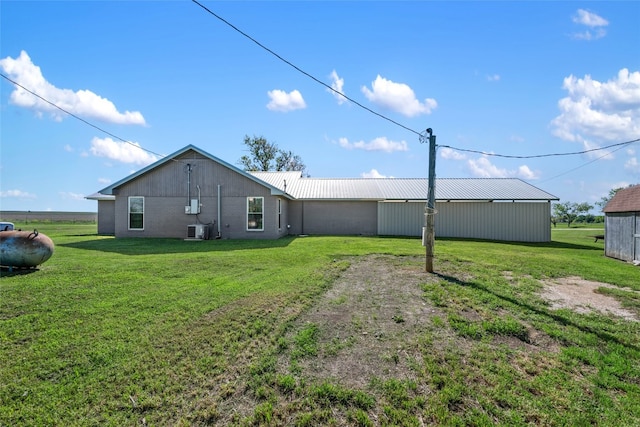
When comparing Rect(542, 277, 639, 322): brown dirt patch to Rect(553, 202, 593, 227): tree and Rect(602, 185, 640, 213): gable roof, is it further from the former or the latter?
Rect(553, 202, 593, 227): tree

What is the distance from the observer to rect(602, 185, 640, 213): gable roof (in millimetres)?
13258

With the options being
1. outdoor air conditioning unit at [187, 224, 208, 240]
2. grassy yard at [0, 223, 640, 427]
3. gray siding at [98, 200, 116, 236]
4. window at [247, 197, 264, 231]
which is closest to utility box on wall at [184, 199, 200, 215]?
outdoor air conditioning unit at [187, 224, 208, 240]

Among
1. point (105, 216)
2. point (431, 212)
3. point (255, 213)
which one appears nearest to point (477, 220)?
point (255, 213)

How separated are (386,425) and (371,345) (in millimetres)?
1378

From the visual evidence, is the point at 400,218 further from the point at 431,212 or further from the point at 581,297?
the point at 581,297

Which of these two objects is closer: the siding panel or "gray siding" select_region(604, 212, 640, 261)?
"gray siding" select_region(604, 212, 640, 261)

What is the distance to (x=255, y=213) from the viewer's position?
17547mm

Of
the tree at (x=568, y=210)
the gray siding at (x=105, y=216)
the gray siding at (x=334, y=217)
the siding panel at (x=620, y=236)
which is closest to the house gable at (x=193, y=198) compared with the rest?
the gray siding at (x=334, y=217)

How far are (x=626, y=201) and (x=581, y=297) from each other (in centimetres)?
1050

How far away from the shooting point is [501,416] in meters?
3.13

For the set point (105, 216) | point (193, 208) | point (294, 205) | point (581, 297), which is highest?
point (294, 205)

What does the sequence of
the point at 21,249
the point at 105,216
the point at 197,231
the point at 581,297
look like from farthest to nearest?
1. the point at 105,216
2. the point at 197,231
3. the point at 21,249
4. the point at 581,297

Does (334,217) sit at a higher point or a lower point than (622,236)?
higher

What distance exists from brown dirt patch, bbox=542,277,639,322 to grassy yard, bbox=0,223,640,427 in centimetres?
26
